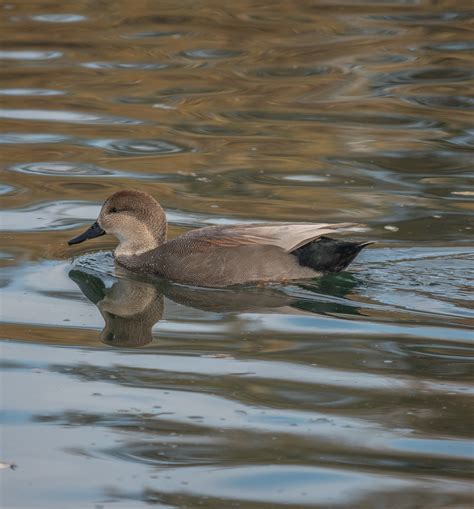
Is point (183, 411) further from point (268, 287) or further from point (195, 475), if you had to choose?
point (268, 287)

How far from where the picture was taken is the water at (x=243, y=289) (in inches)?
210

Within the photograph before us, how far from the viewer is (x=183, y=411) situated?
589 cm

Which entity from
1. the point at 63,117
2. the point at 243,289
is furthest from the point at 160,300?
the point at 63,117

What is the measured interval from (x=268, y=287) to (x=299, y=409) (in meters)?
2.18

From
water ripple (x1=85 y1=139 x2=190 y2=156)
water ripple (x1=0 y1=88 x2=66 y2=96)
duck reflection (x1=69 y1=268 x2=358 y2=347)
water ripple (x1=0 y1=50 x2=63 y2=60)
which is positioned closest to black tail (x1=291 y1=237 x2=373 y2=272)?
duck reflection (x1=69 y1=268 x2=358 y2=347)

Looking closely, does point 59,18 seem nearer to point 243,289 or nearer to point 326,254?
point 243,289

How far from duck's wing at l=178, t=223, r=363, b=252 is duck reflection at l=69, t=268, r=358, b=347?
0.29 metres

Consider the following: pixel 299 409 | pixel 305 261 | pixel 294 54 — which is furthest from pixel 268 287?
pixel 294 54

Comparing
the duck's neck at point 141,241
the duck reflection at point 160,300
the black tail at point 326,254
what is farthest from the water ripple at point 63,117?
the black tail at point 326,254

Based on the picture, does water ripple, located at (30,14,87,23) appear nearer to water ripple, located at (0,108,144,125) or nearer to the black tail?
water ripple, located at (0,108,144,125)

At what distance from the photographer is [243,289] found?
8047 mm

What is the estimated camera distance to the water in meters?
5.33

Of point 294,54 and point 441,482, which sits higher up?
point 294,54

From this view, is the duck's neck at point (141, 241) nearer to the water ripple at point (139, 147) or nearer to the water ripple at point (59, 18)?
the water ripple at point (139, 147)
